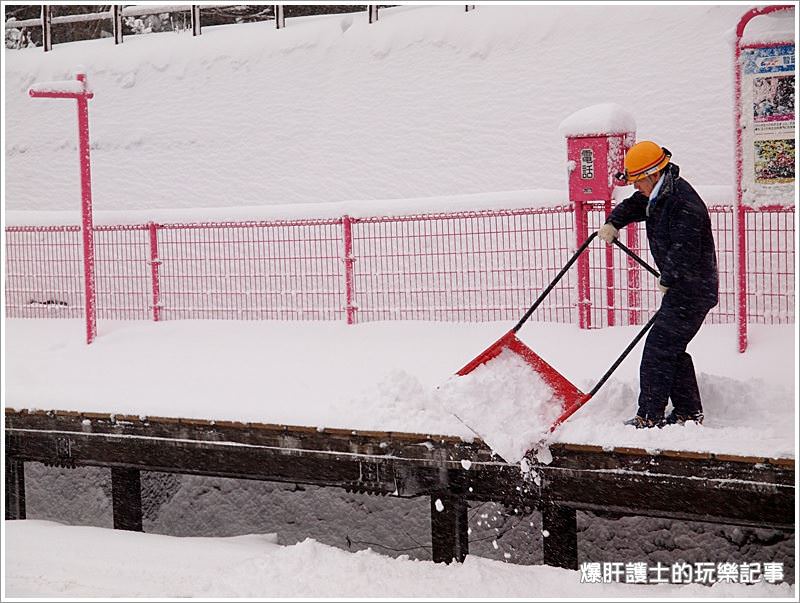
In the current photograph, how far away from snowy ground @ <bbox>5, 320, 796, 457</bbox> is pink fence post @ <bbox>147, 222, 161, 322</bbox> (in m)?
0.16

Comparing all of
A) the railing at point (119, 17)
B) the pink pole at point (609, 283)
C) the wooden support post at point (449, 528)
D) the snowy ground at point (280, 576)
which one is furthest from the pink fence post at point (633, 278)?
the railing at point (119, 17)

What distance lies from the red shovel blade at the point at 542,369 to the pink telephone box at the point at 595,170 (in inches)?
62.5

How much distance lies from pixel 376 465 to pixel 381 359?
1.85 meters

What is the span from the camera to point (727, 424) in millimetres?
5289

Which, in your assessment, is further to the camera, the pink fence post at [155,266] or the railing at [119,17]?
the railing at [119,17]

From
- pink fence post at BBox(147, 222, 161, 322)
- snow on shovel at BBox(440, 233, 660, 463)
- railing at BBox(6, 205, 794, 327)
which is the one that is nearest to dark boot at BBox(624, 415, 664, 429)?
snow on shovel at BBox(440, 233, 660, 463)

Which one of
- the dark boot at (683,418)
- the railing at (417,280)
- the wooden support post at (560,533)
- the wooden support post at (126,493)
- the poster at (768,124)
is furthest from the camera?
the railing at (417,280)

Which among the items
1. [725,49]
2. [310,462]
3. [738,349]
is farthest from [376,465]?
[725,49]

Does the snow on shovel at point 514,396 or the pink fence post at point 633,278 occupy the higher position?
the pink fence post at point 633,278

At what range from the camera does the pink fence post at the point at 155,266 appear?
8547 mm

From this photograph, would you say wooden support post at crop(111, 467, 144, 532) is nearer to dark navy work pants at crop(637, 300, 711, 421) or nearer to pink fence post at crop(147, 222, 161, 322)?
pink fence post at crop(147, 222, 161, 322)

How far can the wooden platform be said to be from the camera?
470 centimetres

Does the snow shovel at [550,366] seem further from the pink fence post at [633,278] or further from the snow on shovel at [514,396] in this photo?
the pink fence post at [633,278]

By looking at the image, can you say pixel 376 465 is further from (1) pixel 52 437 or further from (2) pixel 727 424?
(1) pixel 52 437
